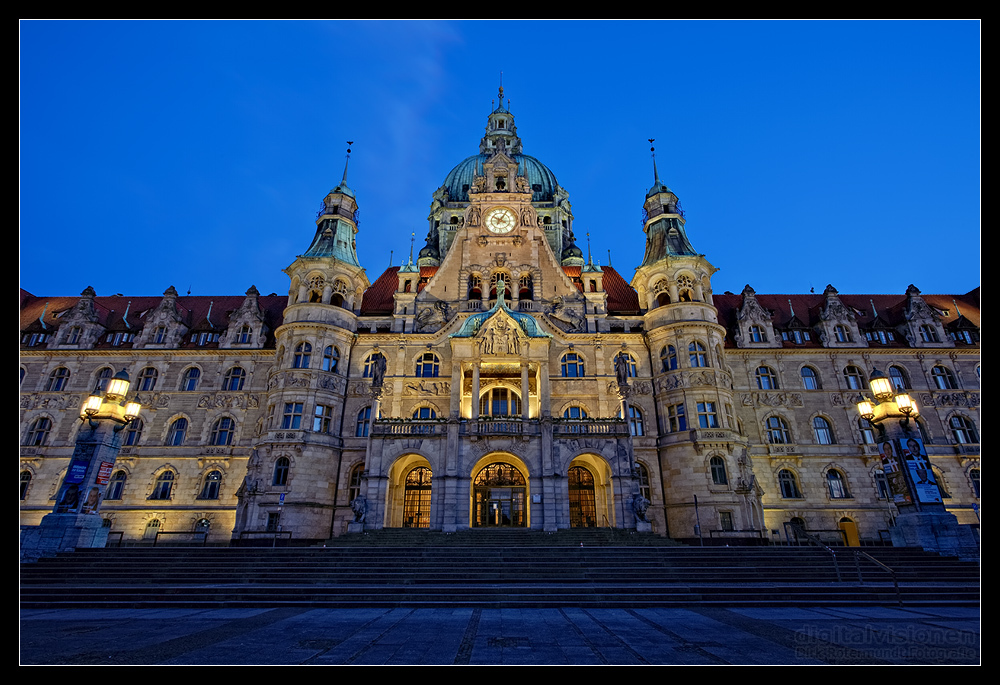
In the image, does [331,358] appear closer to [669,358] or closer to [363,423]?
[363,423]

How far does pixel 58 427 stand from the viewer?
32.0 meters

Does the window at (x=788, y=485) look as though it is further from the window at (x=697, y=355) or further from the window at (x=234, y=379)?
the window at (x=234, y=379)

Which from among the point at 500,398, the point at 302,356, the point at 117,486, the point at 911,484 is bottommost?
the point at 911,484

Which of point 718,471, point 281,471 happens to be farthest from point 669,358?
point 281,471

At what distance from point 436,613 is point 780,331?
114 ft

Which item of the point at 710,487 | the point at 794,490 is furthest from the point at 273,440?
the point at 794,490

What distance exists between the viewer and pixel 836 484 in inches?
1209

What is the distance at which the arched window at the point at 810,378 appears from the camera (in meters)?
33.6

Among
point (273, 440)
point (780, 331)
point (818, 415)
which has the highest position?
point (780, 331)

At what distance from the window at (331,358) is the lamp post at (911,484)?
94.1 feet

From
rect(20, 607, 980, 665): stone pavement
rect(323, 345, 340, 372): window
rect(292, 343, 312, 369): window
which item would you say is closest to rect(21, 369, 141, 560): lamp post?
rect(20, 607, 980, 665): stone pavement

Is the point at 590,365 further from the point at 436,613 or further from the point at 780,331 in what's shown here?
the point at 436,613

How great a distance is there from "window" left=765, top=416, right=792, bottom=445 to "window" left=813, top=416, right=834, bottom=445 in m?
1.76

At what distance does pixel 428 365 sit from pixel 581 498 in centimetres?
1323
